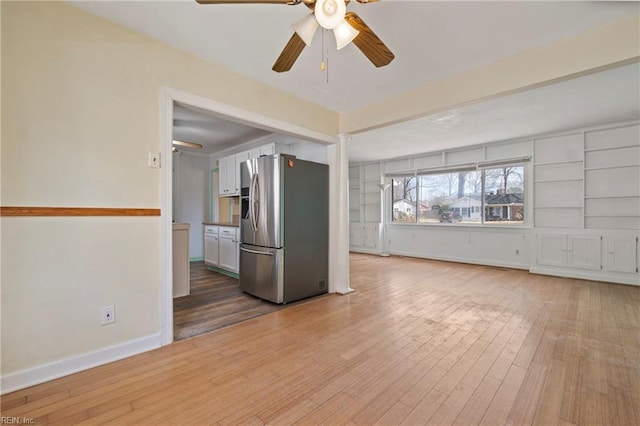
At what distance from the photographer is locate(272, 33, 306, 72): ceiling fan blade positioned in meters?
1.66

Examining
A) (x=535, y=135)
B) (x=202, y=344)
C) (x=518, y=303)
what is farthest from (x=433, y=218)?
(x=202, y=344)

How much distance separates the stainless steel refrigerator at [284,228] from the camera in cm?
319

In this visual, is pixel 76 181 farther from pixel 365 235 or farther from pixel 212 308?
pixel 365 235

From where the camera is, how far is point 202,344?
Answer: 223cm

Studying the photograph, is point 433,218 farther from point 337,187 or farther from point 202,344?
point 202,344

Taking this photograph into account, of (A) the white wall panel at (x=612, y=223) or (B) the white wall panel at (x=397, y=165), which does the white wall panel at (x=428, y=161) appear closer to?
(B) the white wall panel at (x=397, y=165)

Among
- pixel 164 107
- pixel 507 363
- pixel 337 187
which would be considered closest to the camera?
pixel 507 363

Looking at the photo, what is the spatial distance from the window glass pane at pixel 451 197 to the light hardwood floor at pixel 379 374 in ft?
10.1

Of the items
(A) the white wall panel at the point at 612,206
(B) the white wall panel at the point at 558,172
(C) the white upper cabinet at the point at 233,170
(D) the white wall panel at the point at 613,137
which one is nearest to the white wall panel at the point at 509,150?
(B) the white wall panel at the point at 558,172

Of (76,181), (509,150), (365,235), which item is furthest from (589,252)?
(76,181)

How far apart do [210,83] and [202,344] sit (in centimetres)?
232

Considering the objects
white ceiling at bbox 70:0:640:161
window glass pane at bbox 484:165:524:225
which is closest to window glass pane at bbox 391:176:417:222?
window glass pane at bbox 484:165:524:225

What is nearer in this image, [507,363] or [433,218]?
[507,363]

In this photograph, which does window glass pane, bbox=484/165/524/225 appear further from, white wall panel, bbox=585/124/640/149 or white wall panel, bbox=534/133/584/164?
white wall panel, bbox=585/124/640/149
